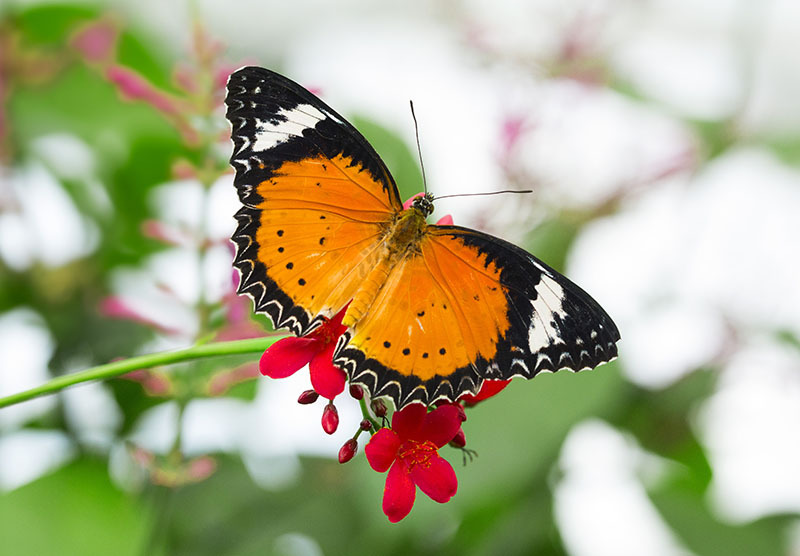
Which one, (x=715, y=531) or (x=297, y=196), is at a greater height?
(x=297, y=196)

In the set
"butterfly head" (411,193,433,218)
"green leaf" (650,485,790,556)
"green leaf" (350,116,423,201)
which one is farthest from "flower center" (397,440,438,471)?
"green leaf" (650,485,790,556)

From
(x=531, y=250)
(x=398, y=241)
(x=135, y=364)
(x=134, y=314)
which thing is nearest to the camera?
(x=135, y=364)

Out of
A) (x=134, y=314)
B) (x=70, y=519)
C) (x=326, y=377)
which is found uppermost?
(x=326, y=377)

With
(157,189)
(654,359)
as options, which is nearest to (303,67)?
(157,189)

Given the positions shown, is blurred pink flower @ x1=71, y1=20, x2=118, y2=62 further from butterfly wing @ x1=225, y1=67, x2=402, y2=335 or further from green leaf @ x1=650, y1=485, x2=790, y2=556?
green leaf @ x1=650, y1=485, x2=790, y2=556

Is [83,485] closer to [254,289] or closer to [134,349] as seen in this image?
[134,349]

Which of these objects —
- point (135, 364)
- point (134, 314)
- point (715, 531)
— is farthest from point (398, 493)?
point (715, 531)

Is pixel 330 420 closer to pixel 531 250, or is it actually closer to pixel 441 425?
pixel 441 425
